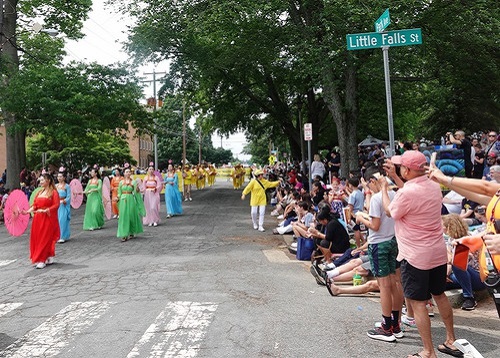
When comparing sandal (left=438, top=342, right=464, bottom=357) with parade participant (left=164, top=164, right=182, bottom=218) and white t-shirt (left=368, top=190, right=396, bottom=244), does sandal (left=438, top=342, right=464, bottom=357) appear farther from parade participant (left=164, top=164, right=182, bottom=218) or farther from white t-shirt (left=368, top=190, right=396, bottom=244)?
parade participant (left=164, top=164, right=182, bottom=218)

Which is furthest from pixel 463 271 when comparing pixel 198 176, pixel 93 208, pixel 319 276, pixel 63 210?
pixel 198 176

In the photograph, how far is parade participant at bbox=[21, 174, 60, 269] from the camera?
9516 mm

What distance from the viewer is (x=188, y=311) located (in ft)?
20.0

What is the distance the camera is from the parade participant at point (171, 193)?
18422 millimetres

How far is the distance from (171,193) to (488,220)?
1554cm

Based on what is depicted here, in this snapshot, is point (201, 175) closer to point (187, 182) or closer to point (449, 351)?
point (187, 182)

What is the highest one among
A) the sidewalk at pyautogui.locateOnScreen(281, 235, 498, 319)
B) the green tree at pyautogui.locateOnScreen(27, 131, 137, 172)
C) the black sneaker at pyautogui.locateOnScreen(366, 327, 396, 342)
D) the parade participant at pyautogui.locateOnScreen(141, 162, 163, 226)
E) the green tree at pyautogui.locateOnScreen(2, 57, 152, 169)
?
the green tree at pyautogui.locateOnScreen(2, 57, 152, 169)

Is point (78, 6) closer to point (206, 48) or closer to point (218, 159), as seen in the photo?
point (206, 48)

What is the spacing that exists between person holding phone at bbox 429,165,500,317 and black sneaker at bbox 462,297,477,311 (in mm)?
3011

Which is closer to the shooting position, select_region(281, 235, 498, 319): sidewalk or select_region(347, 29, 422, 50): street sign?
select_region(281, 235, 498, 319): sidewalk

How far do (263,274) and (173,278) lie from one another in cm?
148

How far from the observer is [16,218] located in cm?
995

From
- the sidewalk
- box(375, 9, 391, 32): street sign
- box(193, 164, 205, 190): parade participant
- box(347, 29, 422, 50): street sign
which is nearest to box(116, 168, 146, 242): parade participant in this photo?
box(347, 29, 422, 50): street sign

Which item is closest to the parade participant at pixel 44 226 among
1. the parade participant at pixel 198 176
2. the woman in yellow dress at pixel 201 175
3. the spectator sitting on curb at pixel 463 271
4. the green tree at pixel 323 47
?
the spectator sitting on curb at pixel 463 271
